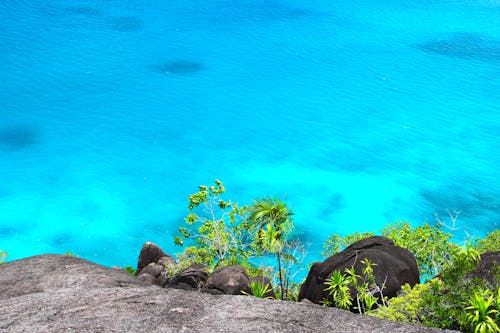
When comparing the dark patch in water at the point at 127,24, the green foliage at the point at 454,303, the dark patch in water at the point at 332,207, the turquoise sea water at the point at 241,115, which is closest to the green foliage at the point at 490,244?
the green foliage at the point at 454,303

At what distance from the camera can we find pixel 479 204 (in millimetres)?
28250

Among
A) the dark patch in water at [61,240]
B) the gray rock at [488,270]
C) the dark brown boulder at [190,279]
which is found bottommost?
the dark patch in water at [61,240]

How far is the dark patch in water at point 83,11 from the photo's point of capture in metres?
44.8

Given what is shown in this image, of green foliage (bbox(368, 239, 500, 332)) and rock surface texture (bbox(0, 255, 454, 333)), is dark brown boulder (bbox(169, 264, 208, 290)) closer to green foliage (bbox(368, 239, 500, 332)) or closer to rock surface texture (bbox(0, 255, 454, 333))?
rock surface texture (bbox(0, 255, 454, 333))

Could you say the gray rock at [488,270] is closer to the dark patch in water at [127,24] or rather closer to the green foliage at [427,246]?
the green foliage at [427,246]

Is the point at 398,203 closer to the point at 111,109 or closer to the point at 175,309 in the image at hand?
the point at 111,109

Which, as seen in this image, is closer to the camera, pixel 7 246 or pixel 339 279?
pixel 339 279

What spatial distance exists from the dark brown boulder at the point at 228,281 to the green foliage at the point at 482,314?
6.18m

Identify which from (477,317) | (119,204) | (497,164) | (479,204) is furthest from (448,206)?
(477,317)

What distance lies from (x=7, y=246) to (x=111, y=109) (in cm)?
1122

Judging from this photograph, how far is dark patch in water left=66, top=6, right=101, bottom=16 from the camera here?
147 feet

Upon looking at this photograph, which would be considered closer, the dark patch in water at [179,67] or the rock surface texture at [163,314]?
the rock surface texture at [163,314]

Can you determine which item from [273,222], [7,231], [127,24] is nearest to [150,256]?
[273,222]

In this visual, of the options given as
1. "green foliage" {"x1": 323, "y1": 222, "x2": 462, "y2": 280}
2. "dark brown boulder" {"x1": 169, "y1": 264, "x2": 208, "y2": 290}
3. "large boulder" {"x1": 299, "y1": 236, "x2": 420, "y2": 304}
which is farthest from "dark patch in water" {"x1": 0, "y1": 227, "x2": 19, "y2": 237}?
"green foliage" {"x1": 323, "y1": 222, "x2": 462, "y2": 280}
